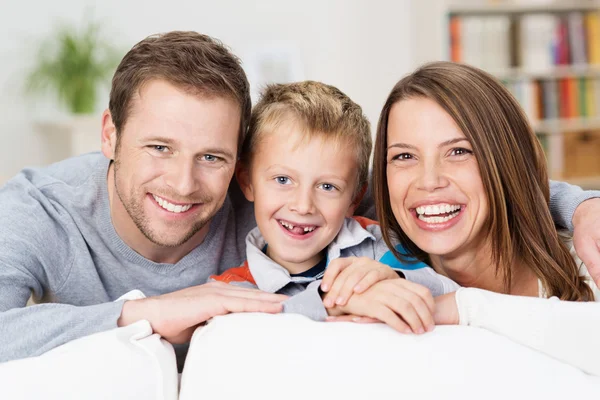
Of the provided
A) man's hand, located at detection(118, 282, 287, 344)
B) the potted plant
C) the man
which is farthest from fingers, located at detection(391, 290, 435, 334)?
the potted plant

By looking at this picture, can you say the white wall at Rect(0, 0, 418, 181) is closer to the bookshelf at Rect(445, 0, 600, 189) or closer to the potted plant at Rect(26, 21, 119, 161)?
the potted plant at Rect(26, 21, 119, 161)

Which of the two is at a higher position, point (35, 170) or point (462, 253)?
point (35, 170)

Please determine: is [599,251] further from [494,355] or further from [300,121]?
[300,121]

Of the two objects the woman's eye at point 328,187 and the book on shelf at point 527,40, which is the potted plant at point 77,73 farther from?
the woman's eye at point 328,187

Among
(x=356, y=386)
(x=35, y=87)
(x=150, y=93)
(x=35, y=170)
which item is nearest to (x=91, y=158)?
(x=35, y=170)

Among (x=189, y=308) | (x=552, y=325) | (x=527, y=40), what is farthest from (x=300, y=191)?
(x=527, y=40)

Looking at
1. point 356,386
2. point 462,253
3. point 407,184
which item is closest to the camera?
point 356,386

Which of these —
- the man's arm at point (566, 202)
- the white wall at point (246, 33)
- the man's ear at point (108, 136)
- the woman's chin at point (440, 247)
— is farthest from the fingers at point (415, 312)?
the white wall at point (246, 33)

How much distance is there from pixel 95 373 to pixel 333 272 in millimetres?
461

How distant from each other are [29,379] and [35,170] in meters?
0.93

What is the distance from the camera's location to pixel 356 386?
39.8 inches

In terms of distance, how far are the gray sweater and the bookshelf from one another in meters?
3.52

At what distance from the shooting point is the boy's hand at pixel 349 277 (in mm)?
1239

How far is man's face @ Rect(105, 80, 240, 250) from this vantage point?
1.58 m
